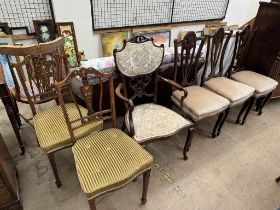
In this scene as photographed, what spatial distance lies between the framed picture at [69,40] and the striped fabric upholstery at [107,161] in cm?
136

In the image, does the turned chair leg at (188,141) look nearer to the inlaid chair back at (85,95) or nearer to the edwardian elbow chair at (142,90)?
the edwardian elbow chair at (142,90)

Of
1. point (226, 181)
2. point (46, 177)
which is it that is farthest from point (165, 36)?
point (46, 177)

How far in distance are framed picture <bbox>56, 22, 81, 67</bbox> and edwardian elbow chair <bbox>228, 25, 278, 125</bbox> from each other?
1875mm

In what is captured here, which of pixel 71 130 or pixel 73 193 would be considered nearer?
pixel 71 130

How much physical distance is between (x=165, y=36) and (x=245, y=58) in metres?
1.35

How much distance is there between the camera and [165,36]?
3461 mm

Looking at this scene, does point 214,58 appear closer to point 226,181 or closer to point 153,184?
point 226,181

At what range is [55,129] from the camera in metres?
1.50

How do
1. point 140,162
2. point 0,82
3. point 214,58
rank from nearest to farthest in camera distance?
1. point 140,162
2. point 0,82
3. point 214,58

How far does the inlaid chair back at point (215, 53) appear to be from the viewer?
2.08 m

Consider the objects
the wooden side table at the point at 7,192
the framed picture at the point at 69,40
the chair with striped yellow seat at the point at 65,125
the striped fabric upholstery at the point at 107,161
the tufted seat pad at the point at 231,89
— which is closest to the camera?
the striped fabric upholstery at the point at 107,161

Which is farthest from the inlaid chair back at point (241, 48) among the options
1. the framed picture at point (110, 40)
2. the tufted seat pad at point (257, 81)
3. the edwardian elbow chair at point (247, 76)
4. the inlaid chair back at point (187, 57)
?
the framed picture at point (110, 40)

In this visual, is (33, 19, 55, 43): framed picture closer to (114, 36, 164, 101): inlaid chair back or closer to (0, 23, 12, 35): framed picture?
(0, 23, 12, 35): framed picture

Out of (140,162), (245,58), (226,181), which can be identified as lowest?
(226,181)
